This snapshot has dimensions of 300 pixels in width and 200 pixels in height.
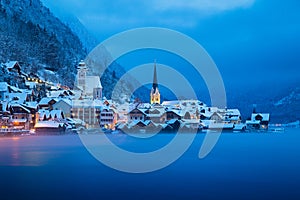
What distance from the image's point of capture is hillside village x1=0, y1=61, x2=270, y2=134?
6412cm

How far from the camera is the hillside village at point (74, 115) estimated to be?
210 ft

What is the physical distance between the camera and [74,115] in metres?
78.1

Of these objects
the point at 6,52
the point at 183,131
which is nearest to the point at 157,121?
the point at 183,131

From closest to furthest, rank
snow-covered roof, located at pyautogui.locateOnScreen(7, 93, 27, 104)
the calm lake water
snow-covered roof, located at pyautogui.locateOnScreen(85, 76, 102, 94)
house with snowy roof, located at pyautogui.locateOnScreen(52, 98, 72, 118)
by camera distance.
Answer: the calm lake water
snow-covered roof, located at pyautogui.locateOnScreen(7, 93, 27, 104)
house with snowy roof, located at pyautogui.locateOnScreen(52, 98, 72, 118)
snow-covered roof, located at pyautogui.locateOnScreen(85, 76, 102, 94)

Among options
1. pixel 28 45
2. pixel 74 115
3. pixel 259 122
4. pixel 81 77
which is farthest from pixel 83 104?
pixel 28 45

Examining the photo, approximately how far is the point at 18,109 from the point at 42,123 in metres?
4.93

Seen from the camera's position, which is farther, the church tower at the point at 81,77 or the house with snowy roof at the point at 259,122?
the church tower at the point at 81,77

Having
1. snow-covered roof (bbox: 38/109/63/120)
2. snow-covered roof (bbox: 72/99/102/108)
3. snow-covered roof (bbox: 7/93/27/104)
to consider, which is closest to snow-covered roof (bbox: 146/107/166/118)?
snow-covered roof (bbox: 72/99/102/108)

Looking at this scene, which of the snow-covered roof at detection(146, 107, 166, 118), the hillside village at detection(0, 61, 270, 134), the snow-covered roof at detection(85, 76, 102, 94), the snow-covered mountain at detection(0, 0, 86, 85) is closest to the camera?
the hillside village at detection(0, 61, 270, 134)

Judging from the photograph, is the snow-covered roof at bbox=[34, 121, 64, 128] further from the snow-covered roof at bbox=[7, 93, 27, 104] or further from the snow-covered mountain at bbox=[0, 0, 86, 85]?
the snow-covered mountain at bbox=[0, 0, 86, 85]

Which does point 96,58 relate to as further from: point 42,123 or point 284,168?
point 284,168

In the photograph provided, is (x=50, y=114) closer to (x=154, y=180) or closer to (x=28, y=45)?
(x=154, y=180)

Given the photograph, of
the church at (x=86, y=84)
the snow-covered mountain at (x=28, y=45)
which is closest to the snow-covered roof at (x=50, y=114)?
the snow-covered mountain at (x=28, y=45)

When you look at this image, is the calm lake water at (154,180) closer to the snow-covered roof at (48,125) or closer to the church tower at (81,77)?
the snow-covered roof at (48,125)
